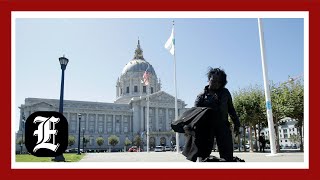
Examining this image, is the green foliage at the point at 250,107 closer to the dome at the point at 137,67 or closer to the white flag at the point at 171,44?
the white flag at the point at 171,44

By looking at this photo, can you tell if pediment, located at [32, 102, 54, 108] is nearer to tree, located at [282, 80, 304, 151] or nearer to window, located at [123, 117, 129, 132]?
window, located at [123, 117, 129, 132]

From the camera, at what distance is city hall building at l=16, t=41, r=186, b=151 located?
3228 inches

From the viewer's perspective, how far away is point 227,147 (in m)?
7.61

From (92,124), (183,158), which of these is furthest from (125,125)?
(183,158)

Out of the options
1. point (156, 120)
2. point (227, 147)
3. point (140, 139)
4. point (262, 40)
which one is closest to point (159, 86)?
point (156, 120)

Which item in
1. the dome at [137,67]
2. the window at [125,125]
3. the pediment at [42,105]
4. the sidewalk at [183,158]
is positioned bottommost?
the window at [125,125]

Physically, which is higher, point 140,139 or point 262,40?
point 262,40

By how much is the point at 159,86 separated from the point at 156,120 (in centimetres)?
1550

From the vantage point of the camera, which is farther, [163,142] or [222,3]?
[163,142]

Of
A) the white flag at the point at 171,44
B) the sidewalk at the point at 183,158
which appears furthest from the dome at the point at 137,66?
the sidewalk at the point at 183,158

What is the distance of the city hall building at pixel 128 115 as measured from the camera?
82000 mm

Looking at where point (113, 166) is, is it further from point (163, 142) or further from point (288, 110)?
point (163, 142)

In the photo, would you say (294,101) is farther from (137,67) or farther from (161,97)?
(137,67)

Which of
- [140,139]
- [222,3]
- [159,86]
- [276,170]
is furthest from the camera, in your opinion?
[159,86]
